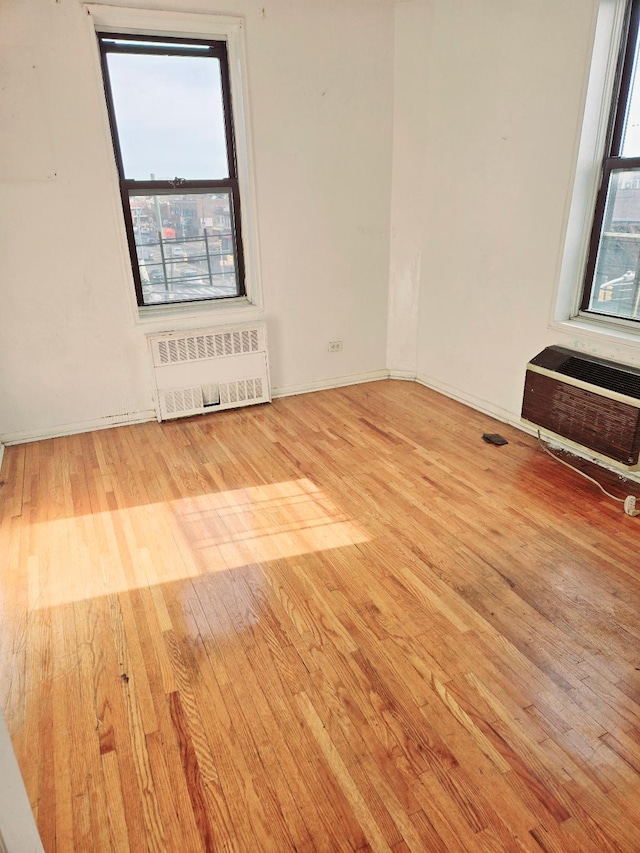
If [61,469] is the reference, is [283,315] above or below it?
above

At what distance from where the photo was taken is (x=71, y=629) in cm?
234

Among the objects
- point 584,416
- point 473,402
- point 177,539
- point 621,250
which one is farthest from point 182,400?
point 621,250

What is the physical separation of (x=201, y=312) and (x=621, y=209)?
3.01m

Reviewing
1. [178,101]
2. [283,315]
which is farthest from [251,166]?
[283,315]

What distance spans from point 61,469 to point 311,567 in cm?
204

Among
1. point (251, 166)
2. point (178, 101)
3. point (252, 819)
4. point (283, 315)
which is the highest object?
point (178, 101)

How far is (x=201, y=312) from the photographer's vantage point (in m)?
4.44

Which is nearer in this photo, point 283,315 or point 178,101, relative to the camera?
point 178,101

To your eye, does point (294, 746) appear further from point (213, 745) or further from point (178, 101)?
point (178, 101)

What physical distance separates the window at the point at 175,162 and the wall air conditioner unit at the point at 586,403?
100 inches

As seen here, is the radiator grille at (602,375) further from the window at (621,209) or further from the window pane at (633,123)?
the window pane at (633,123)

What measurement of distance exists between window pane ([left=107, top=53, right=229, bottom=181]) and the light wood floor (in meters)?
2.26

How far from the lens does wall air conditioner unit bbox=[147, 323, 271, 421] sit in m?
4.30

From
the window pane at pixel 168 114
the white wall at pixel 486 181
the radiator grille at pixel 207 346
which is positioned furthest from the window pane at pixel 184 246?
the white wall at pixel 486 181
